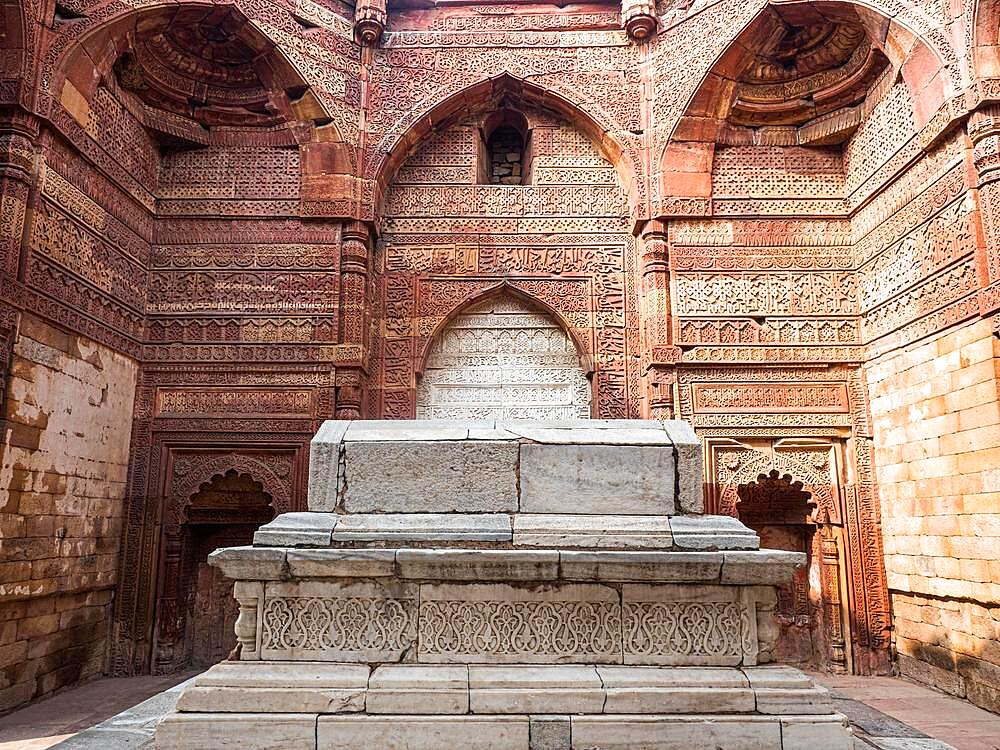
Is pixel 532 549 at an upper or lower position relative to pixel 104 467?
lower

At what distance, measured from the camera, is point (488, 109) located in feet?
30.5

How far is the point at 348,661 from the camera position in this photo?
3289mm

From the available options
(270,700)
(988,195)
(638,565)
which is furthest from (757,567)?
(988,195)

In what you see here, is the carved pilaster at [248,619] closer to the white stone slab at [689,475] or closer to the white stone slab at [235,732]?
the white stone slab at [235,732]

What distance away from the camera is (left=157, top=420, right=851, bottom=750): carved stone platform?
308 cm

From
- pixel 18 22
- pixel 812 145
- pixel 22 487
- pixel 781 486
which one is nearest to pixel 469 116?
pixel 812 145

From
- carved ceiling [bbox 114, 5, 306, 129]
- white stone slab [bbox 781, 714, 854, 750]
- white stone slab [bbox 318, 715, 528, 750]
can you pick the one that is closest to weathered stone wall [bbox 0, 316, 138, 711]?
carved ceiling [bbox 114, 5, 306, 129]

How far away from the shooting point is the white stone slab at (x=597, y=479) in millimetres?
3557

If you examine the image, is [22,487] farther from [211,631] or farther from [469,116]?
[469,116]

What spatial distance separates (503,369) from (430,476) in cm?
520

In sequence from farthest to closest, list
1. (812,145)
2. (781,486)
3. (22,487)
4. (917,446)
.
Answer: (812,145)
(781,486)
(917,446)
(22,487)

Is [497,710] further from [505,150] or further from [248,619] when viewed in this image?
[505,150]

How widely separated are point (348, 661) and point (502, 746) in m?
0.77

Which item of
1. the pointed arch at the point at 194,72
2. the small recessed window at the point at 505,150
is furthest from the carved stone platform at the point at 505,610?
the small recessed window at the point at 505,150
